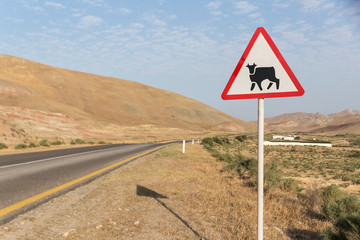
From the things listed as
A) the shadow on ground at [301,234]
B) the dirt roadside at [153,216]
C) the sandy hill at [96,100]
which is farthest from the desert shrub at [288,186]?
the sandy hill at [96,100]

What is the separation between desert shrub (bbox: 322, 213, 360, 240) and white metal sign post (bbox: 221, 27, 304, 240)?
1.42 meters

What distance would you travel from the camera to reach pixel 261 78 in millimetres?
3406

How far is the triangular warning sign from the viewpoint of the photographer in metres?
3.37

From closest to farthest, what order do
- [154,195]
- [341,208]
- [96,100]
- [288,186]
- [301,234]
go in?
[301,234] < [341,208] < [154,195] < [288,186] < [96,100]

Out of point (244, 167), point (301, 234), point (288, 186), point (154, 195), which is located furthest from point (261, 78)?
point (244, 167)

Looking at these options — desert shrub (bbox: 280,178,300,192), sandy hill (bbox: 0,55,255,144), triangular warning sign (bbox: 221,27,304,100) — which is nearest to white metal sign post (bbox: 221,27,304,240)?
triangular warning sign (bbox: 221,27,304,100)

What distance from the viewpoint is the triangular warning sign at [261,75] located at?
337 centimetres

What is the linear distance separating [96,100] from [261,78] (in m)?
128

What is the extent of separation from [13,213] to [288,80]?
15.5 ft

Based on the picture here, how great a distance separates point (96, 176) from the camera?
8.85 meters

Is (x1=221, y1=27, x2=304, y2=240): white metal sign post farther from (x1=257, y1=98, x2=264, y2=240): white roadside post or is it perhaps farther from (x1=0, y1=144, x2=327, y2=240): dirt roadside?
(x1=0, y1=144, x2=327, y2=240): dirt roadside

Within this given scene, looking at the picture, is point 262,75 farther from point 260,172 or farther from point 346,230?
point 346,230

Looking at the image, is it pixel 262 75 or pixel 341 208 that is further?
pixel 341 208

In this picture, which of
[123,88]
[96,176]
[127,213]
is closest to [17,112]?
[96,176]
